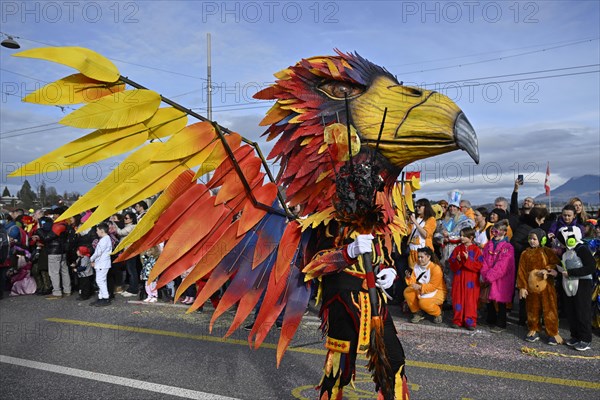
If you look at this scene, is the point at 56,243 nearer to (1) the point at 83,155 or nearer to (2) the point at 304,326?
(2) the point at 304,326

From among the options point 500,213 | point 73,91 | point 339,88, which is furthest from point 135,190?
point 500,213

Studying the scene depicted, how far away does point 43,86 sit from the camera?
2.26m

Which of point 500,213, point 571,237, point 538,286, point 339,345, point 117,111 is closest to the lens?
point 117,111

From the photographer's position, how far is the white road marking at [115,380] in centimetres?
400

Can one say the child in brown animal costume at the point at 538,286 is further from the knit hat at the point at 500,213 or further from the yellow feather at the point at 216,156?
the yellow feather at the point at 216,156

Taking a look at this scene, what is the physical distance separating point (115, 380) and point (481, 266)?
4460 mm

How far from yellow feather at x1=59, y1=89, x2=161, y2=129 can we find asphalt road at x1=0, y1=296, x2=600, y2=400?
251 cm

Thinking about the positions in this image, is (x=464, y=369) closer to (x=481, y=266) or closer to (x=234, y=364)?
(x=481, y=266)

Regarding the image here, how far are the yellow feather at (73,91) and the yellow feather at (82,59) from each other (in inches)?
3.1

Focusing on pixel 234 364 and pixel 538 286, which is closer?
pixel 234 364

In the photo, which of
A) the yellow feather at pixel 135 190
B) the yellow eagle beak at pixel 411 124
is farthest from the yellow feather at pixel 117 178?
the yellow eagle beak at pixel 411 124

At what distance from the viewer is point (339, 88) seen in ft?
9.12

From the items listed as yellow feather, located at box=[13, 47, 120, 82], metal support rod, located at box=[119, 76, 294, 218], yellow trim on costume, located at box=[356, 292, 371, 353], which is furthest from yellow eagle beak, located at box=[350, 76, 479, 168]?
yellow feather, located at box=[13, 47, 120, 82]

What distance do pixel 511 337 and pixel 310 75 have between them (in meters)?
→ 4.40
